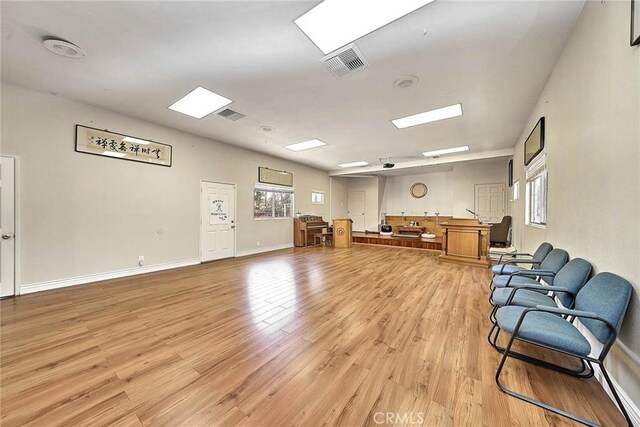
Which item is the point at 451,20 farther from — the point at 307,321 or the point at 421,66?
the point at 307,321

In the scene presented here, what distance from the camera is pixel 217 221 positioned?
5.99 meters

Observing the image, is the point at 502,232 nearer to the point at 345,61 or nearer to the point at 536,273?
the point at 536,273

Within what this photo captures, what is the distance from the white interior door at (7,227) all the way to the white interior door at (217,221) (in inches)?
109

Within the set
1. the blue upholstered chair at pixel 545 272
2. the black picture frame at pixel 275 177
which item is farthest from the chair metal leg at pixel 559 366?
the black picture frame at pixel 275 177

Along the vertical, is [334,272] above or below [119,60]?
below

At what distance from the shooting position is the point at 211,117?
14.6 ft

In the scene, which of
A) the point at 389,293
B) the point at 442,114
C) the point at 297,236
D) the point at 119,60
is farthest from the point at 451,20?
the point at 297,236

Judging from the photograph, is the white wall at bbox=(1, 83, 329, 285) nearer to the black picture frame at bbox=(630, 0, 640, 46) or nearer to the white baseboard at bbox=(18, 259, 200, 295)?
the white baseboard at bbox=(18, 259, 200, 295)

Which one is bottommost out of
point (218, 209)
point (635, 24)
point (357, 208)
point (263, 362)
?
point (263, 362)

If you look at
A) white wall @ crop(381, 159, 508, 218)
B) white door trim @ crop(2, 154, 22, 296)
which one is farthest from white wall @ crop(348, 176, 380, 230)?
white door trim @ crop(2, 154, 22, 296)

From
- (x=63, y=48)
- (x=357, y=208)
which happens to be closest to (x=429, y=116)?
(x=63, y=48)

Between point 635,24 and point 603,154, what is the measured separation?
819mm

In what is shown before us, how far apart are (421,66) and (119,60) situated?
3.66m

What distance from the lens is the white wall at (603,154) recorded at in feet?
4.68
